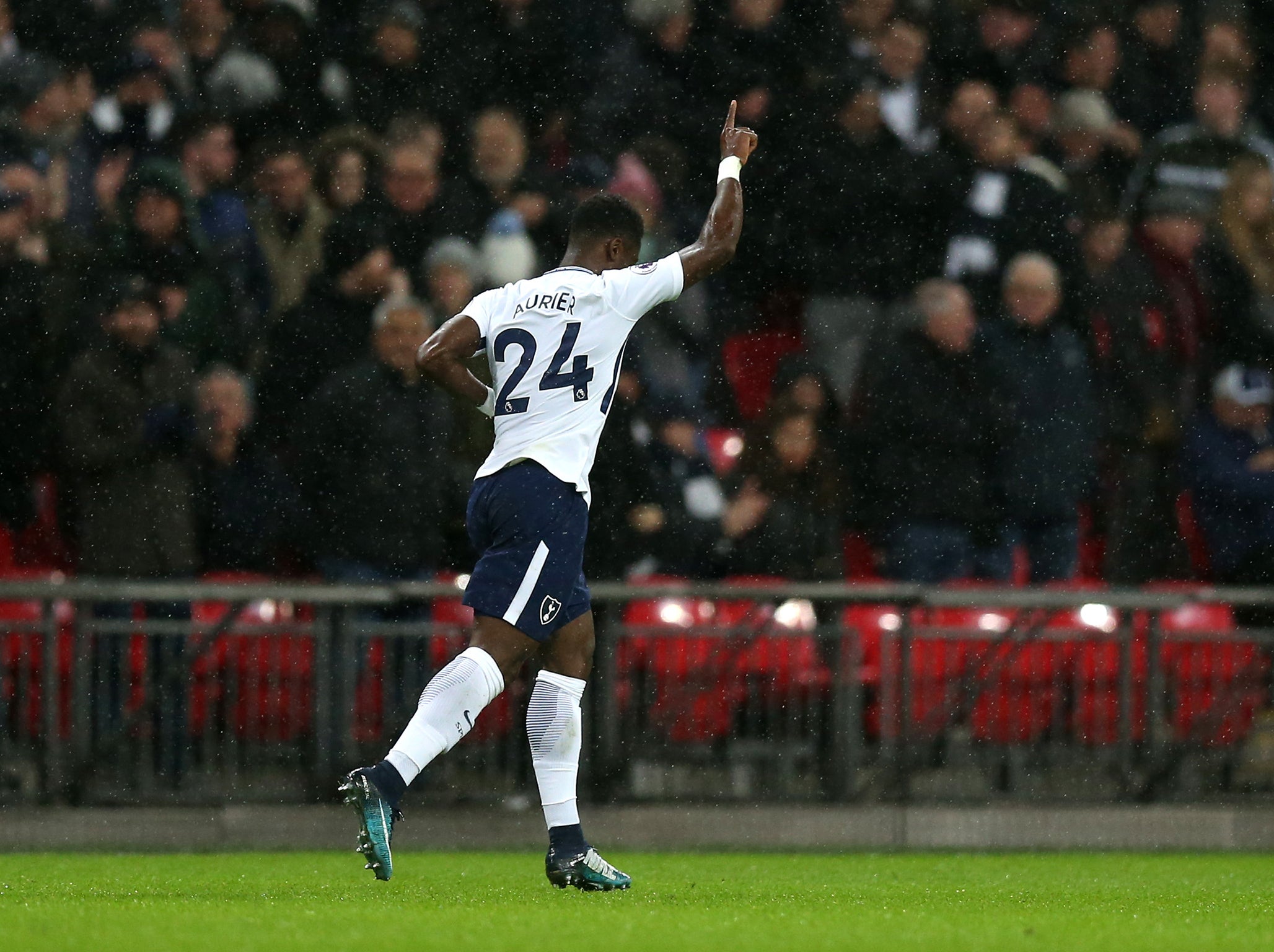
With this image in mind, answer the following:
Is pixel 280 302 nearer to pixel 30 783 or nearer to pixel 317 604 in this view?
pixel 317 604

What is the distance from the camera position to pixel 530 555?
23.8ft

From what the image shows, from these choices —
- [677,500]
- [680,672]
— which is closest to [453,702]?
[680,672]

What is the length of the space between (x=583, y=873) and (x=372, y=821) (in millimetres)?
778

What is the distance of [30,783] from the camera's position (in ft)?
31.7

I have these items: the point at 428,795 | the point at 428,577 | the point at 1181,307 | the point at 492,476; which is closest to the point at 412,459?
the point at 428,577

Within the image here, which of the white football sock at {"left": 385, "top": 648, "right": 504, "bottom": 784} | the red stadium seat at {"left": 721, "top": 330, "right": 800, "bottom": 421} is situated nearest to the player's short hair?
the white football sock at {"left": 385, "top": 648, "right": 504, "bottom": 784}

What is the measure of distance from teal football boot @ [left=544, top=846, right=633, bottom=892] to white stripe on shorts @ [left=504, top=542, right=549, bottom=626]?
776 millimetres

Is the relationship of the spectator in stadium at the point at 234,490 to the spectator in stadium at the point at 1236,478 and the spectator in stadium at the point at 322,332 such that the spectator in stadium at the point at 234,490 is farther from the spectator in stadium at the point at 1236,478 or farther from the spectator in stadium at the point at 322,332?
the spectator in stadium at the point at 1236,478

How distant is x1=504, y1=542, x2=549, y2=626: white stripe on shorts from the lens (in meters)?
7.25

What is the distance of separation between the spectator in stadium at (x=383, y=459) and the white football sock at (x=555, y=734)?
3432 mm

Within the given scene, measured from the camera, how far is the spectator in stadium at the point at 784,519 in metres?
11.2

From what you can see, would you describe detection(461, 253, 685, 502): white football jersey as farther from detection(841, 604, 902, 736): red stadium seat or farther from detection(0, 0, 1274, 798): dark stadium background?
detection(841, 604, 902, 736): red stadium seat

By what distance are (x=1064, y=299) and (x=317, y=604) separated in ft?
15.8

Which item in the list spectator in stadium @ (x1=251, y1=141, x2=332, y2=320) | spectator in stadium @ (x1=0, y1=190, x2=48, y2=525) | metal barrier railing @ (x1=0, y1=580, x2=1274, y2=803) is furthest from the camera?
spectator in stadium @ (x1=251, y1=141, x2=332, y2=320)
